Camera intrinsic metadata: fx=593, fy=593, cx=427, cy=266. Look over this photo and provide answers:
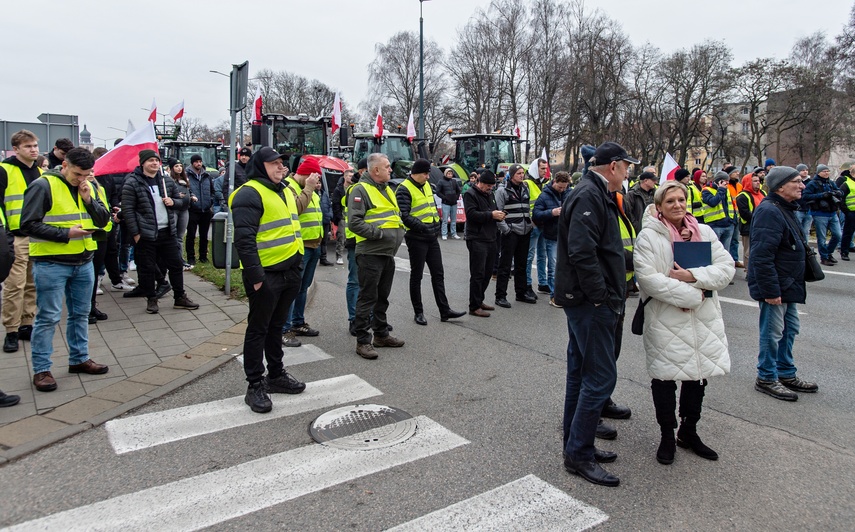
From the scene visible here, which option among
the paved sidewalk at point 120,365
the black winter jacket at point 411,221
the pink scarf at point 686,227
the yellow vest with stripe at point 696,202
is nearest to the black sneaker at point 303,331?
the paved sidewalk at point 120,365

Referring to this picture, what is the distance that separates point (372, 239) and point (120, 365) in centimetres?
268

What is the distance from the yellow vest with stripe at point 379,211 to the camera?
20.3 feet

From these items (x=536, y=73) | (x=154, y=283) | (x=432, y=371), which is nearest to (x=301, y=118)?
(x=154, y=283)

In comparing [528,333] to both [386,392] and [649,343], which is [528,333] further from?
[649,343]

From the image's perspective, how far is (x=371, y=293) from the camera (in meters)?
6.20

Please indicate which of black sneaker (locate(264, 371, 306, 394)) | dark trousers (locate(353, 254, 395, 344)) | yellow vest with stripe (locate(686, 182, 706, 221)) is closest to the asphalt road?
black sneaker (locate(264, 371, 306, 394))

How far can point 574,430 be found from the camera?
11.9 ft

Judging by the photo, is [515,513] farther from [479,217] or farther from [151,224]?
[151,224]

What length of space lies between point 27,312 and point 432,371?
14.5 feet

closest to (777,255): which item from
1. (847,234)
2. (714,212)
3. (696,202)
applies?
(696,202)

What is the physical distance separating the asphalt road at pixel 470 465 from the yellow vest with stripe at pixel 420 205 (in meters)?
1.87

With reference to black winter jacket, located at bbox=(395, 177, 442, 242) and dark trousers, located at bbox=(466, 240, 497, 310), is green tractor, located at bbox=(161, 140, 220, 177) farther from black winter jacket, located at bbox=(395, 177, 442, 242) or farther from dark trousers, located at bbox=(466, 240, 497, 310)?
black winter jacket, located at bbox=(395, 177, 442, 242)

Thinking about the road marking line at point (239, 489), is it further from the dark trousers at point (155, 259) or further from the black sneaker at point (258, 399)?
the dark trousers at point (155, 259)

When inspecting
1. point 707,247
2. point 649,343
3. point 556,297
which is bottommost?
point 649,343
